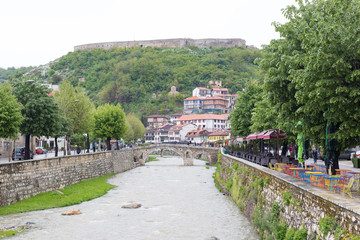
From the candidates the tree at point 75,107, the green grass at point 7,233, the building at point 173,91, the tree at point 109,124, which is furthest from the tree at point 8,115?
the building at point 173,91

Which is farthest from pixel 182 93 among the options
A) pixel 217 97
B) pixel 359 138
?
pixel 359 138

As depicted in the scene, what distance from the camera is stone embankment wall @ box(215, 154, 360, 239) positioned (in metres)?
9.90

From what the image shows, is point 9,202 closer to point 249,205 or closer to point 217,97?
point 249,205

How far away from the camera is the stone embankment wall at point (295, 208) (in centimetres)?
990

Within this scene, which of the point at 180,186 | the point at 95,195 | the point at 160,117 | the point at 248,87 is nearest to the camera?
the point at 95,195

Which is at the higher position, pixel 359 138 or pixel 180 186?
pixel 359 138

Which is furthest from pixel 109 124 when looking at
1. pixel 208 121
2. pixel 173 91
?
pixel 173 91

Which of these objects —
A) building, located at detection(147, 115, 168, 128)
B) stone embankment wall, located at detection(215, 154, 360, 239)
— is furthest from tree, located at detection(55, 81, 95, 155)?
building, located at detection(147, 115, 168, 128)

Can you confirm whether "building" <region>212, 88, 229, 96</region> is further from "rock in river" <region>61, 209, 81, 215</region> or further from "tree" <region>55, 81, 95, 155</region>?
"rock in river" <region>61, 209, 81, 215</region>

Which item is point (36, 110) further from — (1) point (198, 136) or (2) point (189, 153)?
(1) point (198, 136)

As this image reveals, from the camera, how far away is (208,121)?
161 metres

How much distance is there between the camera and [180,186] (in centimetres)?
4759

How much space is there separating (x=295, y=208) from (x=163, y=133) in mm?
154031

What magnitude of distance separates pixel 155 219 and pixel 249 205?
22.8 ft
